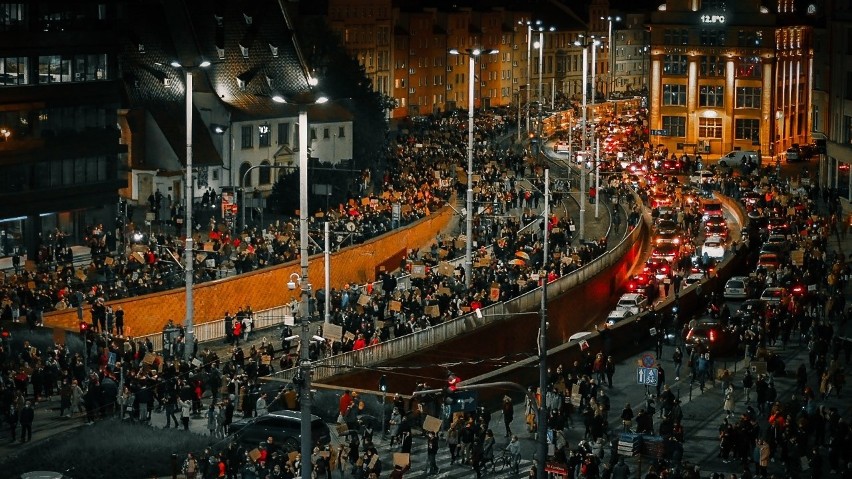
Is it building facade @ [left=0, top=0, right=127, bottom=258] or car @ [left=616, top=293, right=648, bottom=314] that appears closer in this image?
car @ [left=616, top=293, right=648, bottom=314]

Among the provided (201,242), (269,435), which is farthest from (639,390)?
(201,242)

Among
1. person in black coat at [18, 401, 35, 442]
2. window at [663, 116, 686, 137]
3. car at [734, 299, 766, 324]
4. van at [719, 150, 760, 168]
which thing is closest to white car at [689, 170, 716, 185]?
van at [719, 150, 760, 168]

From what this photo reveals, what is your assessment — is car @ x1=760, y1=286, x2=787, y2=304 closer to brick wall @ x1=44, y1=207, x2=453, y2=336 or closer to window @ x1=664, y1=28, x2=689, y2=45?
brick wall @ x1=44, y1=207, x2=453, y2=336

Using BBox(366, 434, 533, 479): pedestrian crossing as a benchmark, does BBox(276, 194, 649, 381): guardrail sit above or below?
above

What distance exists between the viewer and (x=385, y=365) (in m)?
59.1

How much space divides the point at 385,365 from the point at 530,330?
12.7m

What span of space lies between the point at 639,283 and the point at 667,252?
8.59 meters

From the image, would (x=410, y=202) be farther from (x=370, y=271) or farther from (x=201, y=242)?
(x=201, y=242)

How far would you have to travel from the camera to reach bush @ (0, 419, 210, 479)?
156 ft

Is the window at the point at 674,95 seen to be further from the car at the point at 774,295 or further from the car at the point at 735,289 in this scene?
the car at the point at 774,295

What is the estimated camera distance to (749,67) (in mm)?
141000

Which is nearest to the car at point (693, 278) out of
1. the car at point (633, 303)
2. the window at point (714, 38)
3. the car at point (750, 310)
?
the car at point (633, 303)

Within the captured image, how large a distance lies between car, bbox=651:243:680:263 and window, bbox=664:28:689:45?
2114 inches

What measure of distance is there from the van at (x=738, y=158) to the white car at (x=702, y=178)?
9448 millimetres
